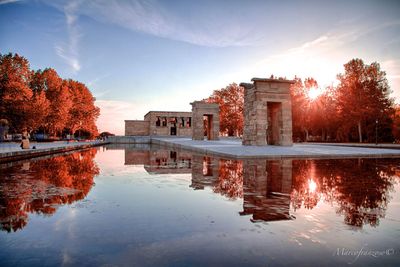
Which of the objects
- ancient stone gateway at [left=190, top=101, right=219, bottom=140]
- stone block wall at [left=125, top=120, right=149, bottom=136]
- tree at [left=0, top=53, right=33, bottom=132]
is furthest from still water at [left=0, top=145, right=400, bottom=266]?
stone block wall at [left=125, top=120, right=149, bottom=136]

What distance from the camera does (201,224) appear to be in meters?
3.73

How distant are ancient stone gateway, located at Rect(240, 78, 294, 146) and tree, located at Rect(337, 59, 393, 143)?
21.4 meters

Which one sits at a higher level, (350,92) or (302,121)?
(350,92)

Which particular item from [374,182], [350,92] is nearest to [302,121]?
[350,92]

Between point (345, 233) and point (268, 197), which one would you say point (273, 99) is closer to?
point (268, 197)

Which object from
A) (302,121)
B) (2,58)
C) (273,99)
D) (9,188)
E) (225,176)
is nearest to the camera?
(9,188)

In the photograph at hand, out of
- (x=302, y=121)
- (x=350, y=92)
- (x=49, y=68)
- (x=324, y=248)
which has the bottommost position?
(x=324, y=248)

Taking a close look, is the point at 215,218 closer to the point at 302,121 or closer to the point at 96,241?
the point at 96,241

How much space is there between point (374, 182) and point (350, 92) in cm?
3807

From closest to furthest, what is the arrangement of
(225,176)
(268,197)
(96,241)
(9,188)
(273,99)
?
(96,241)
(268,197)
(9,188)
(225,176)
(273,99)

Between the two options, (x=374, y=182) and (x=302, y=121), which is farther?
(x=302, y=121)

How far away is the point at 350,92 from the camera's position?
131ft

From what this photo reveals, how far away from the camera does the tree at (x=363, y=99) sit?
38.4 meters

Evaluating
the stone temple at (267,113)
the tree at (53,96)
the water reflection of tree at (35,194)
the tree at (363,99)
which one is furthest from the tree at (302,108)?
the water reflection of tree at (35,194)
